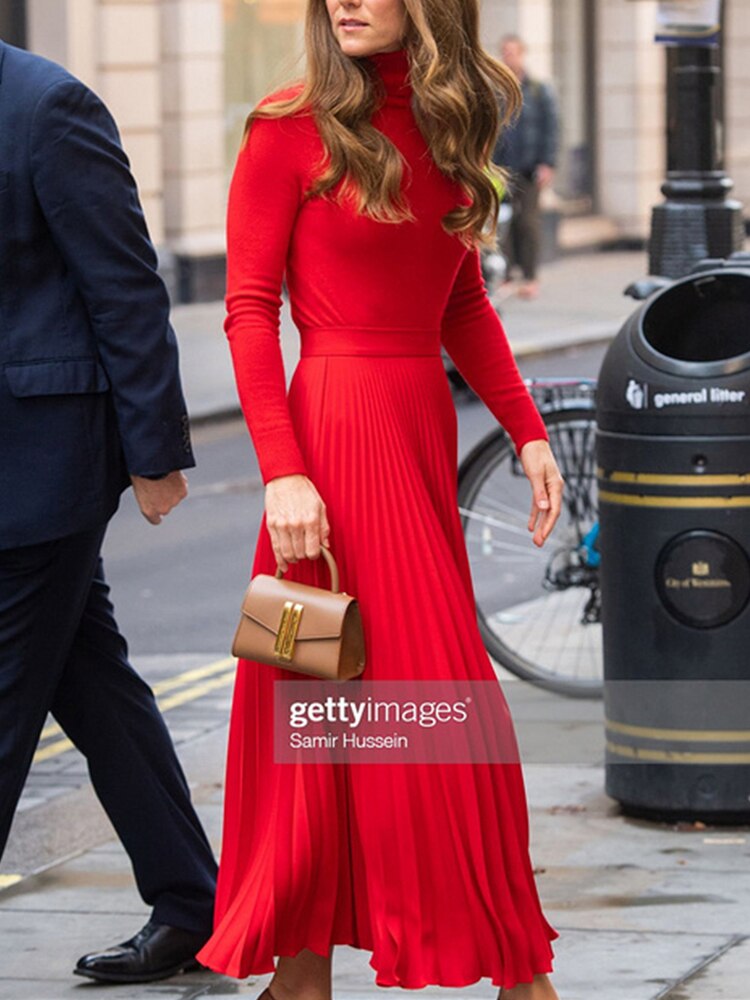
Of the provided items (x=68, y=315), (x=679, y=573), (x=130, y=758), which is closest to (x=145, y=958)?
(x=130, y=758)

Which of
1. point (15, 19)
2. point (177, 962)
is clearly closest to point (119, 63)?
point (15, 19)

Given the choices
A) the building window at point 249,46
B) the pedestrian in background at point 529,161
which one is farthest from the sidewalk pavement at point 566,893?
the building window at point 249,46

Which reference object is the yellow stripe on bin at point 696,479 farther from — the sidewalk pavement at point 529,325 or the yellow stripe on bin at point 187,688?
the sidewalk pavement at point 529,325

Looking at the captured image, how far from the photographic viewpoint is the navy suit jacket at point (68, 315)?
151 inches

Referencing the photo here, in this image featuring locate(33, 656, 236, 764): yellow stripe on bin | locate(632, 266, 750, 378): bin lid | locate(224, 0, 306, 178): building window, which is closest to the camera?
locate(632, 266, 750, 378): bin lid

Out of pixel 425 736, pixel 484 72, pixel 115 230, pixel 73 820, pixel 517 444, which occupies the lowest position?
pixel 73 820

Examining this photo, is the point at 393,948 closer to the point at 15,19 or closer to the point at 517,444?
the point at 517,444

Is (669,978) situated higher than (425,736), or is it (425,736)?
(425,736)

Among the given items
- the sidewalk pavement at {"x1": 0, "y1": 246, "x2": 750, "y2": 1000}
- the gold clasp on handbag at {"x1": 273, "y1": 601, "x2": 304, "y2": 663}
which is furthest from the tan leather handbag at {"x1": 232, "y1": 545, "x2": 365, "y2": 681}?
the sidewalk pavement at {"x1": 0, "y1": 246, "x2": 750, "y2": 1000}

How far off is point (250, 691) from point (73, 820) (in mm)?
2035

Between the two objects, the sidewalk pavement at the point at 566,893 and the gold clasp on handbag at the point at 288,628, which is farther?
the sidewalk pavement at the point at 566,893

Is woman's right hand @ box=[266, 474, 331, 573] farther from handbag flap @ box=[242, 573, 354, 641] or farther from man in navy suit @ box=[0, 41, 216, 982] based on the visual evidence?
man in navy suit @ box=[0, 41, 216, 982]

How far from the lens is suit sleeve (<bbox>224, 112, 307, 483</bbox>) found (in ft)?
12.1

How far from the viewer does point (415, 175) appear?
3764 mm
